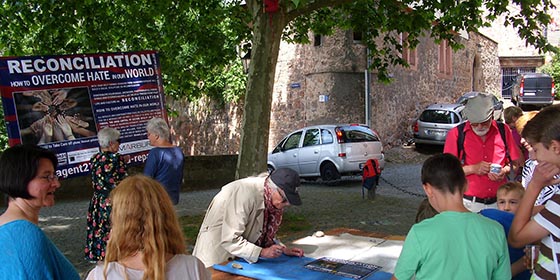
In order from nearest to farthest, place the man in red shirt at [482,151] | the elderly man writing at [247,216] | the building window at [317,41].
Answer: the elderly man writing at [247,216]
the man in red shirt at [482,151]
the building window at [317,41]

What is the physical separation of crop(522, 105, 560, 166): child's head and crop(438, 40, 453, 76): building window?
2545 cm

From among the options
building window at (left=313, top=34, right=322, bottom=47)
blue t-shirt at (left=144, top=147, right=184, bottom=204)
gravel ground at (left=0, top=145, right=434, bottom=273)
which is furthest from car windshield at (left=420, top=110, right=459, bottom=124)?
blue t-shirt at (left=144, top=147, right=184, bottom=204)

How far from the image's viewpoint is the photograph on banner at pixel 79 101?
605cm

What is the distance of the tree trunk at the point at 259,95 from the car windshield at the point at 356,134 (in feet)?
18.6

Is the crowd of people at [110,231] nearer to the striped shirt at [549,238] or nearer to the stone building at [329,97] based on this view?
the striped shirt at [549,238]

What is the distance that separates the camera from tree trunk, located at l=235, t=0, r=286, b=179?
8141 millimetres

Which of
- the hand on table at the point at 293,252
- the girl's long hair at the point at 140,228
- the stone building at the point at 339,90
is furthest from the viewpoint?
the stone building at the point at 339,90

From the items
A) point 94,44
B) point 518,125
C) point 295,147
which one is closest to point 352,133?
point 295,147

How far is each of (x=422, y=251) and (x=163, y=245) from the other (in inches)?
44.7

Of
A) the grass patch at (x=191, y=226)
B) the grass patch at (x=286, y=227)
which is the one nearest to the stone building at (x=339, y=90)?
the grass patch at (x=286, y=227)

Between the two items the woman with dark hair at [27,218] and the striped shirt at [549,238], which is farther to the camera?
the striped shirt at [549,238]

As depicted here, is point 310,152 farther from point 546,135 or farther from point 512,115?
point 546,135

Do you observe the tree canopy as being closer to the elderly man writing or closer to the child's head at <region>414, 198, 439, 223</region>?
the elderly man writing

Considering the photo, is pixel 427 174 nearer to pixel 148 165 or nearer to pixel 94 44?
pixel 148 165
